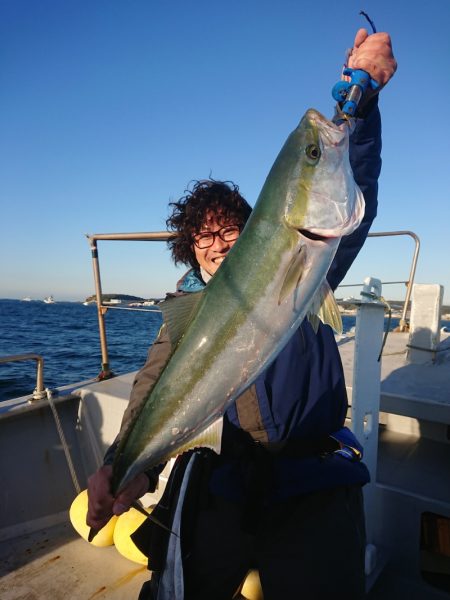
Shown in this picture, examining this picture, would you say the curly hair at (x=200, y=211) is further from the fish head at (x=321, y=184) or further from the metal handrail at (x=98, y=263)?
the metal handrail at (x=98, y=263)

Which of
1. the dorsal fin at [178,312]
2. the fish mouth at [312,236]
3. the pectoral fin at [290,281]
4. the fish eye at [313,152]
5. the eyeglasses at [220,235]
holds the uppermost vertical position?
the fish eye at [313,152]

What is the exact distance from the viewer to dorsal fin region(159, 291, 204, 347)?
75.0 inches

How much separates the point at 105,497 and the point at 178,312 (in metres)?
0.96

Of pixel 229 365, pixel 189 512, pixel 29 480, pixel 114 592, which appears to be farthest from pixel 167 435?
pixel 29 480

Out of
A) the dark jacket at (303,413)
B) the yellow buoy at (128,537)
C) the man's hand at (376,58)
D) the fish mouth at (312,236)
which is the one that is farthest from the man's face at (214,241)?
the yellow buoy at (128,537)

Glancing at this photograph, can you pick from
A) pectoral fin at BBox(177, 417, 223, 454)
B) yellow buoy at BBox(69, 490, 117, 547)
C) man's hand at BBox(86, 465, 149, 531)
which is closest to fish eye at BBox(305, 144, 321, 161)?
pectoral fin at BBox(177, 417, 223, 454)

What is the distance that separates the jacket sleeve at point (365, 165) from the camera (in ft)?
7.52

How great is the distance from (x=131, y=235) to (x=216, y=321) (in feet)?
10.4

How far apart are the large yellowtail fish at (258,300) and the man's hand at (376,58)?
0.46 m

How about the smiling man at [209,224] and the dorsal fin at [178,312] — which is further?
the smiling man at [209,224]

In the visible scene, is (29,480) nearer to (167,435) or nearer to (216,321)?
(167,435)

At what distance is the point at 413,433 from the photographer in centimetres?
548

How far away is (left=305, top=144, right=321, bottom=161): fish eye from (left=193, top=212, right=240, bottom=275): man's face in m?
0.87

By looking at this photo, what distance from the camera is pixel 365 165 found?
233 centimetres
